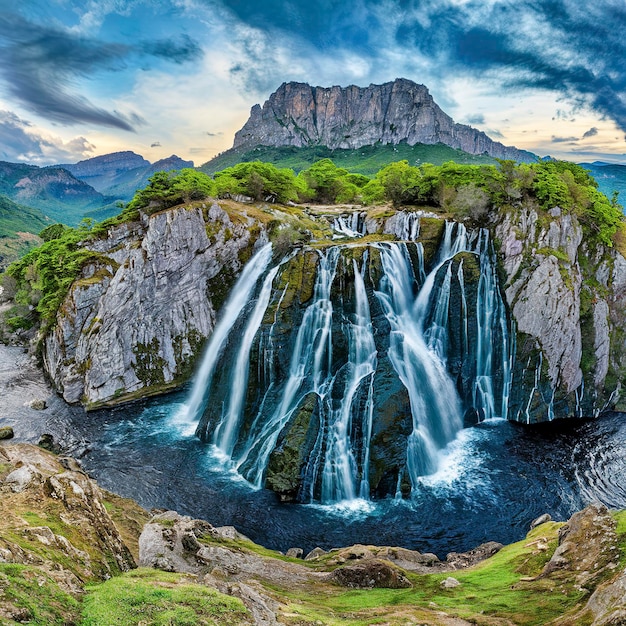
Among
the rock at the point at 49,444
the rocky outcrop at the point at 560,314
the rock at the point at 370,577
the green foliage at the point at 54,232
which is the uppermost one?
the green foliage at the point at 54,232

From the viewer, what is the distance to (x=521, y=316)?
2812 cm

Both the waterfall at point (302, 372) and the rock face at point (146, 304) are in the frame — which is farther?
the rock face at point (146, 304)

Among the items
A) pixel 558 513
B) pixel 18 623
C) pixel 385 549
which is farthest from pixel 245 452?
pixel 18 623

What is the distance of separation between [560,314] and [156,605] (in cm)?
2977

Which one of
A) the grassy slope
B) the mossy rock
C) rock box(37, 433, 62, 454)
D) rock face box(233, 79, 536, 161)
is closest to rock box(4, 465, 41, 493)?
the mossy rock

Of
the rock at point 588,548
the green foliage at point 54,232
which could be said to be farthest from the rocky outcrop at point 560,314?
the green foliage at point 54,232

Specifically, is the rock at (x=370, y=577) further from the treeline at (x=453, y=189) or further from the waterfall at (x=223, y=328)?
the treeline at (x=453, y=189)

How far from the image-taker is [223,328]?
101 ft

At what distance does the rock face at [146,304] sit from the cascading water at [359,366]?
3779 millimetres

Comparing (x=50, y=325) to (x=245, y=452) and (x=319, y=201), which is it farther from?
(x=319, y=201)

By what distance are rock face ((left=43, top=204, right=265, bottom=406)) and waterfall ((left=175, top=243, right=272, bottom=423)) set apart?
3.42ft

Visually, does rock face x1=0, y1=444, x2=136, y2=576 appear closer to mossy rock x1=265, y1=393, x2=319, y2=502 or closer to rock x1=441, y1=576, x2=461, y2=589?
rock x1=441, y1=576, x2=461, y2=589

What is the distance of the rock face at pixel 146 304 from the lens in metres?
29.5

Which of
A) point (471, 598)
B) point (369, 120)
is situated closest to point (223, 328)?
point (471, 598)
